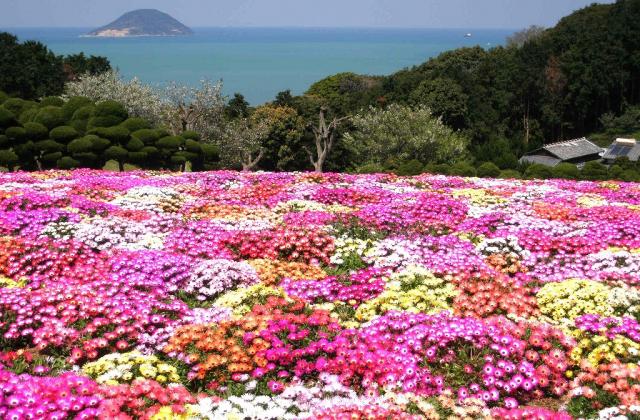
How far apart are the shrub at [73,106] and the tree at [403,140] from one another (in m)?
23.0

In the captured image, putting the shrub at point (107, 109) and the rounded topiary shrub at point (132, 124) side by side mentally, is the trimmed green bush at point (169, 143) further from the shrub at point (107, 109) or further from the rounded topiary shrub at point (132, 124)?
the shrub at point (107, 109)

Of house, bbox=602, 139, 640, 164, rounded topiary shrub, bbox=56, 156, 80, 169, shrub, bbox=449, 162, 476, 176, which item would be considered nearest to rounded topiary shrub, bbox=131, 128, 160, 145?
rounded topiary shrub, bbox=56, 156, 80, 169

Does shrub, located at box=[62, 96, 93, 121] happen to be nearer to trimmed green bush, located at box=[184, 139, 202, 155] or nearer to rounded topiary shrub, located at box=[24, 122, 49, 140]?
rounded topiary shrub, located at box=[24, 122, 49, 140]

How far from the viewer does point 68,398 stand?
6.54m

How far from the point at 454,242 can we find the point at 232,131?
37.9 meters

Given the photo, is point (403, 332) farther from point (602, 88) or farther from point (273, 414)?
point (602, 88)

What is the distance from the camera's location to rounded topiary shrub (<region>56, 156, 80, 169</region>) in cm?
3225

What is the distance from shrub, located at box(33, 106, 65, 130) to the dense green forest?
0.17 metres

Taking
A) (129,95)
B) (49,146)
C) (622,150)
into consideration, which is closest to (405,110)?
(129,95)

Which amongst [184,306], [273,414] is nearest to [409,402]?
[273,414]

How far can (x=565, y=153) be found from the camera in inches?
2544

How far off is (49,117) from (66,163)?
3158 mm

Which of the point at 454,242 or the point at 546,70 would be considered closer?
the point at 454,242

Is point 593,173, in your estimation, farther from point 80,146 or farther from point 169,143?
point 80,146
